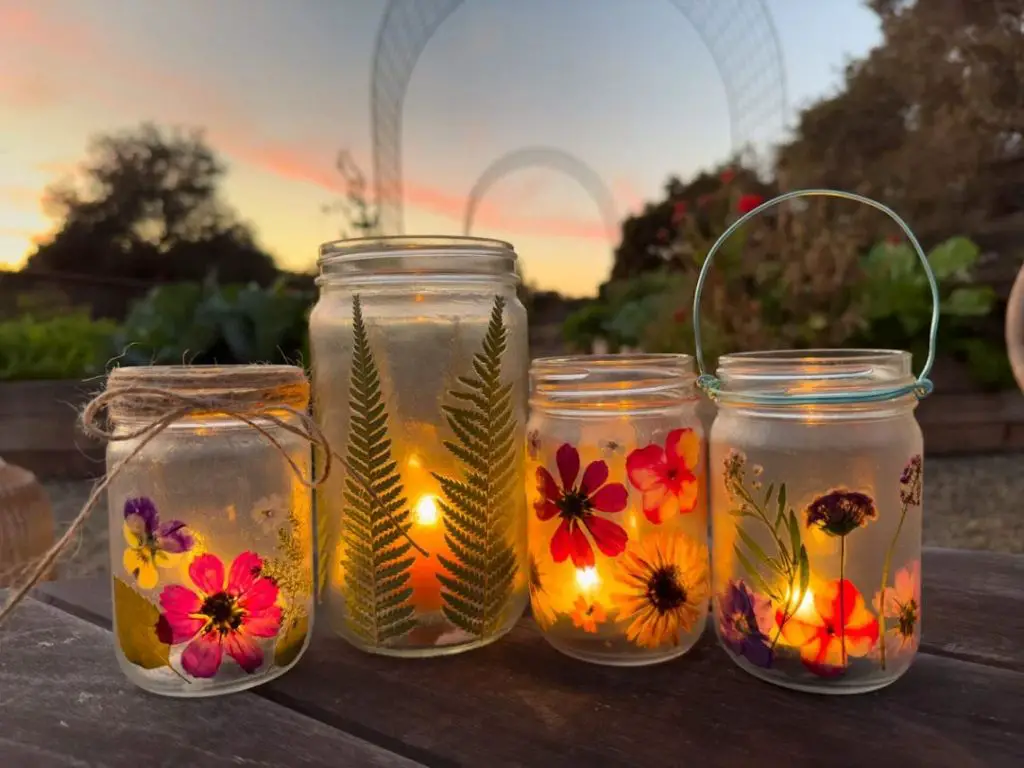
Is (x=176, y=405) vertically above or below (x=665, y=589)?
above

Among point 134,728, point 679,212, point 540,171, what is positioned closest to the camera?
point 134,728

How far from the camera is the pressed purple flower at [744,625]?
0.55 m

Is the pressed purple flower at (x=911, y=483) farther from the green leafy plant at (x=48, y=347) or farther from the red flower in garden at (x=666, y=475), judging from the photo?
the green leafy plant at (x=48, y=347)

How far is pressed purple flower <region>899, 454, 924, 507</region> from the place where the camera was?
1.77 feet

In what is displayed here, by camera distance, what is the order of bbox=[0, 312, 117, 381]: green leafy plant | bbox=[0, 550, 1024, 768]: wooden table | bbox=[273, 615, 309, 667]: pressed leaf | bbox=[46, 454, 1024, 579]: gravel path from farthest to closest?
bbox=[0, 312, 117, 381]: green leafy plant, bbox=[46, 454, 1024, 579]: gravel path, bbox=[273, 615, 309, 667]: pressed leaf, bbox=[0, 550, 1024, 768]: wooden table

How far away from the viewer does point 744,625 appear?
0.56 metres

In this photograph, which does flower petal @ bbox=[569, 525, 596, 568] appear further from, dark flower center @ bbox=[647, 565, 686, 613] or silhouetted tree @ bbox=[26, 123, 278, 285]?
silhouetted tree @ bbox=[26, 123, 278, 285]

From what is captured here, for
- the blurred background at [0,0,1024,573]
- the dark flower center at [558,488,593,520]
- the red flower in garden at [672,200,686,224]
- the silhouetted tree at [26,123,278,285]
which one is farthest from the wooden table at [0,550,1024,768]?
the red flower in garden at [672,200,686,224]

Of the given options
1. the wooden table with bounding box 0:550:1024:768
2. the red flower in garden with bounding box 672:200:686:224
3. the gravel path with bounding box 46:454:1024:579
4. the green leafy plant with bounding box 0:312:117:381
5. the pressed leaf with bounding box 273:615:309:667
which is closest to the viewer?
the wooden table with bounding box 0:550:1024:768

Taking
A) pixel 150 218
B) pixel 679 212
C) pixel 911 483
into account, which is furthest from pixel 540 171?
pixel 911 483

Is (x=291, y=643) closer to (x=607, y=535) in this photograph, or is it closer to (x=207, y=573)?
(x=207, y=573)

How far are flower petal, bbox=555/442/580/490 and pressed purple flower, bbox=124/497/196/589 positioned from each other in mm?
252

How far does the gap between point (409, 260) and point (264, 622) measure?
0.90 feet

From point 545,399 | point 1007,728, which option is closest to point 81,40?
point 545,399
